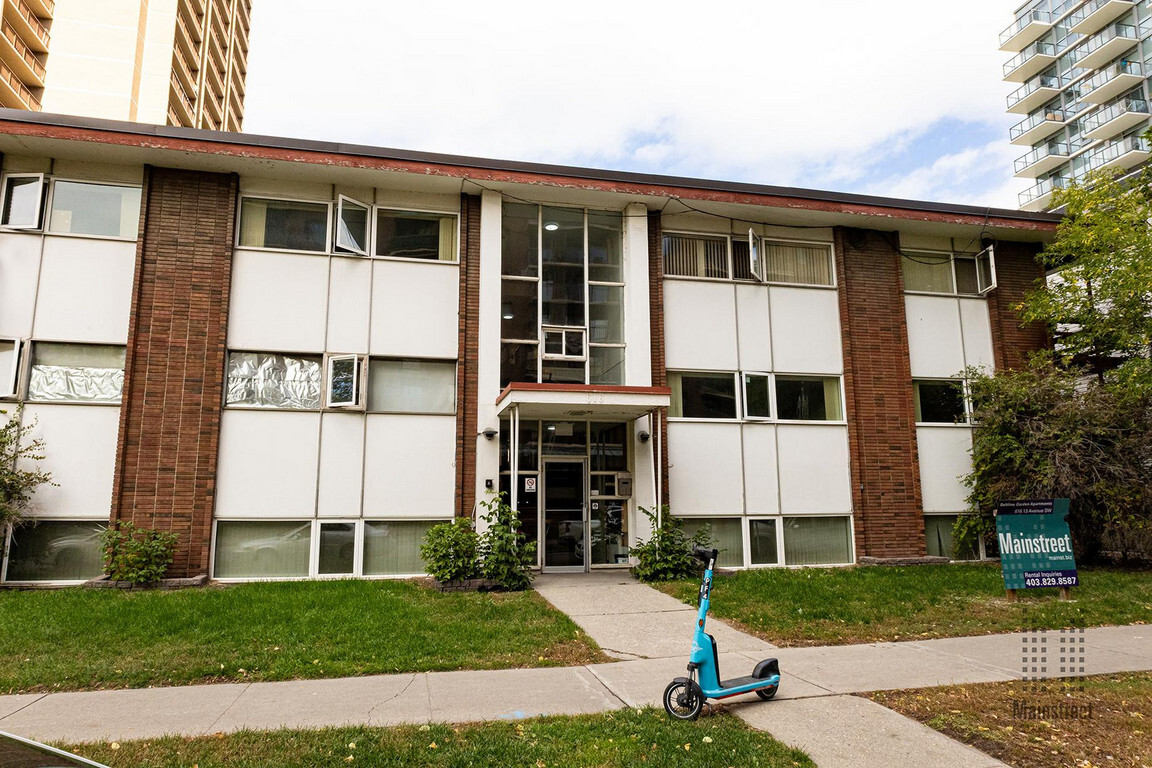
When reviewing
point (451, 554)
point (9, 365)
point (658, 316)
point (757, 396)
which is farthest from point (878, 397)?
point (9, 365)

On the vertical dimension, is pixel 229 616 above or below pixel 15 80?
below

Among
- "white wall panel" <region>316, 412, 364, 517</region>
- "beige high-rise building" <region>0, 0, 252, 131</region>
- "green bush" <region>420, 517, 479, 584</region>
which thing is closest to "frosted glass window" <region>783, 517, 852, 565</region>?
"green bush" <region>420, 517, 479, 584</region>

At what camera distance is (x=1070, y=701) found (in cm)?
572

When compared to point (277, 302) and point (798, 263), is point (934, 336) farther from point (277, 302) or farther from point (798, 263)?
point (277, 302)

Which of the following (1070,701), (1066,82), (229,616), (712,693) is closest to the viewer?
(712,693)

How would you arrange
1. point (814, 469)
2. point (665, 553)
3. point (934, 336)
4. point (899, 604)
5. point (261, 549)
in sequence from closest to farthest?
point (899, 604) → point (261, 549) → point (665, 553) → point (814, 469) → point (934, 336)

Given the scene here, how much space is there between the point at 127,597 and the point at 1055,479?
15.5 m

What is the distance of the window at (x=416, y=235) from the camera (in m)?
13.6

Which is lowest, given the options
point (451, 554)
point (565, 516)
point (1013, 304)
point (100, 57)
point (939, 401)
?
point (451, 554)

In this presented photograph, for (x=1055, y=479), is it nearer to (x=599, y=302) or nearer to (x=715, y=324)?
(x=715, y=324)

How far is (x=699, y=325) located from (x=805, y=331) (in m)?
2.36

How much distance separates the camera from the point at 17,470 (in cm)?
1131

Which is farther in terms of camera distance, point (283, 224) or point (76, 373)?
point (283, 224)

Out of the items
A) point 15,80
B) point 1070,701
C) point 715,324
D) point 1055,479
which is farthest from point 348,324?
point 15,80
